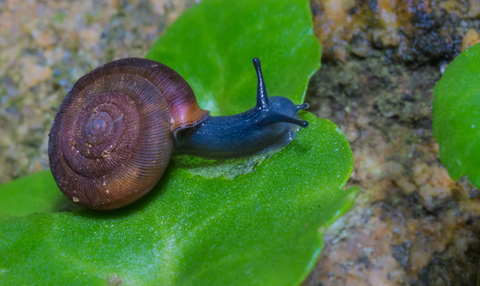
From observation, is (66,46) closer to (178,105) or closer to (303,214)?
(178,105)

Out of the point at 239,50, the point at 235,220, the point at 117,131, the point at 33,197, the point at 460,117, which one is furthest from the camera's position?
the point at 33,197

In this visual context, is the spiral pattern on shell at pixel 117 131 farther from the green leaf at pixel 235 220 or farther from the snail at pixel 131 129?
the green leaf at pixel 235 220

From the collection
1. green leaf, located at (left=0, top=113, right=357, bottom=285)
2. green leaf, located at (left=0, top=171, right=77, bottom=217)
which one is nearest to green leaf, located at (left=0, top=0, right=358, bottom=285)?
green leaf, located at (left=0, top=113, right=357, bottom=285)

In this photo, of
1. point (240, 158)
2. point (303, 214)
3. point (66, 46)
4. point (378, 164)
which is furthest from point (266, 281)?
point (66, 46)

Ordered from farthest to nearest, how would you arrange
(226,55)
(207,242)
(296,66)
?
(226,55)
(296,66)
(207,242)

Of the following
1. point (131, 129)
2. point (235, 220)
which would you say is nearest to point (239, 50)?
point (131, 129)

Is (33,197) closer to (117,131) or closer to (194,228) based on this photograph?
(117,131)

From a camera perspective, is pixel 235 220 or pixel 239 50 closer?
pixel 235 220

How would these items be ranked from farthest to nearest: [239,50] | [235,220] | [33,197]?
[33,197], [239,50], [235,220]
